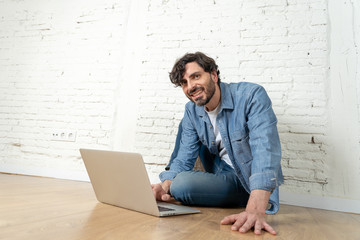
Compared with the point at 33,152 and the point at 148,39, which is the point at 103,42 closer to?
the point at 148,39

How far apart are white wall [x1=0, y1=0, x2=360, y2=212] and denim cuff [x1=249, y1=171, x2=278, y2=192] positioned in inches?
40.8

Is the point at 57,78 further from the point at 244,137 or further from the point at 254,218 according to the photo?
the point at 254,218

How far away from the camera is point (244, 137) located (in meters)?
1.64

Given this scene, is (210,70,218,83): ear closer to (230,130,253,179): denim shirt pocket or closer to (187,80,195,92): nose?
(187,80,195,92): nose

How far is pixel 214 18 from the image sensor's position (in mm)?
2600

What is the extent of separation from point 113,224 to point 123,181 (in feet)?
0.83

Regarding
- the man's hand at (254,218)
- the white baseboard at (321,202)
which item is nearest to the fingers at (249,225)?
the man's hand at (254,218)

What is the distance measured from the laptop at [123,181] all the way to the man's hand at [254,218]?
0.31m

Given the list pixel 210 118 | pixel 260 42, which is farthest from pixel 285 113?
pixel 210 118

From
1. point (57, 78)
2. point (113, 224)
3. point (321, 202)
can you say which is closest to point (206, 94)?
point (113, 224)

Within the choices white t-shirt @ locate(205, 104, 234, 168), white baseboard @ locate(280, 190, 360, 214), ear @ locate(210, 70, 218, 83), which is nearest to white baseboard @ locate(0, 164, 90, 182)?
white t-shirt @ locate(205, 104, 234, 168)

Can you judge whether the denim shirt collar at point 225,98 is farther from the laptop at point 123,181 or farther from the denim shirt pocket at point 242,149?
the laptop at point 123,181

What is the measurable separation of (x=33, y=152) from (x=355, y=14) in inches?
125

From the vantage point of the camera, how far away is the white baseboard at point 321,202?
2094 mm
